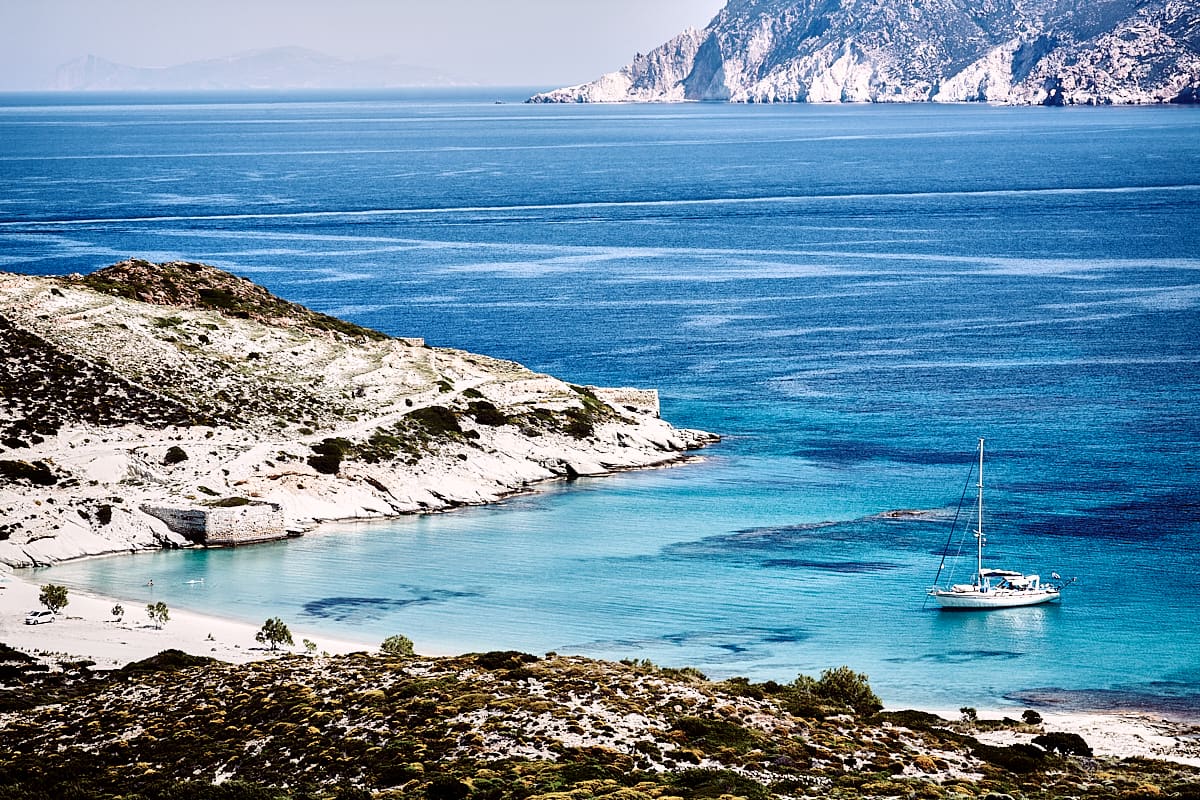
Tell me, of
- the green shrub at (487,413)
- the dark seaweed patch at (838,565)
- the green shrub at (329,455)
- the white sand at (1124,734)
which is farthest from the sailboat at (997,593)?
the green shrub at (329,455)

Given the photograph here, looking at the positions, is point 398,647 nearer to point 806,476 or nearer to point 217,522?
point 217,522

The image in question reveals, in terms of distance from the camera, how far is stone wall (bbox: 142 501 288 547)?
230 ft

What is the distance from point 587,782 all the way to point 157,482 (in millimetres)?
44485

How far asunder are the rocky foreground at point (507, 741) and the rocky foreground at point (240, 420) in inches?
1025

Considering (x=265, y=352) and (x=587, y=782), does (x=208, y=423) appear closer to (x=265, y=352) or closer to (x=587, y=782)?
(x=265, y=352)

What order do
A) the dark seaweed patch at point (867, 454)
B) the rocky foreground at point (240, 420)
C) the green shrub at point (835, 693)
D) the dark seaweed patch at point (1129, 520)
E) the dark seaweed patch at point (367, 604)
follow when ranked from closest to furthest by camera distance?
the green shrub at point (835, 693)
the dark seaweed patch at point (367, 604)
the dark seaweed patch at point (1129, 520)
the rocky foreground at point (240, 420)
the dark seaweed patch at point (867, 454)

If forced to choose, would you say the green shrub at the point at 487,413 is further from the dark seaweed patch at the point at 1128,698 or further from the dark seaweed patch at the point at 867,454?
the dark seaweed patch at the point at 1128,698

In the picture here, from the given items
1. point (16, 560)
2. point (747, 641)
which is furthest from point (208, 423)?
point (747, 641)

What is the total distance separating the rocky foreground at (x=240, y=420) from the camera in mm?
71125

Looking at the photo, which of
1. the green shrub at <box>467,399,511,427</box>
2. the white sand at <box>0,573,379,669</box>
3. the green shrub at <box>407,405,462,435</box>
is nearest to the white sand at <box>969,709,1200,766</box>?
the white sand at <box>0,573,379,669</box>

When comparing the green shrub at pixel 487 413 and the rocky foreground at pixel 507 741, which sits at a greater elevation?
the green shrub at pixel 487 413

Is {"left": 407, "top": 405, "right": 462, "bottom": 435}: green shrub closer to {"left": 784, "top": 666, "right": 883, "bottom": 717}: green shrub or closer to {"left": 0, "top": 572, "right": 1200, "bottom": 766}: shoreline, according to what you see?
{"left": 0, "top": 572, "right": 1200, "bottom": 766}: shoreline

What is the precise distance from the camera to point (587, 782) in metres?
34.4

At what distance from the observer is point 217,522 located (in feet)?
231
